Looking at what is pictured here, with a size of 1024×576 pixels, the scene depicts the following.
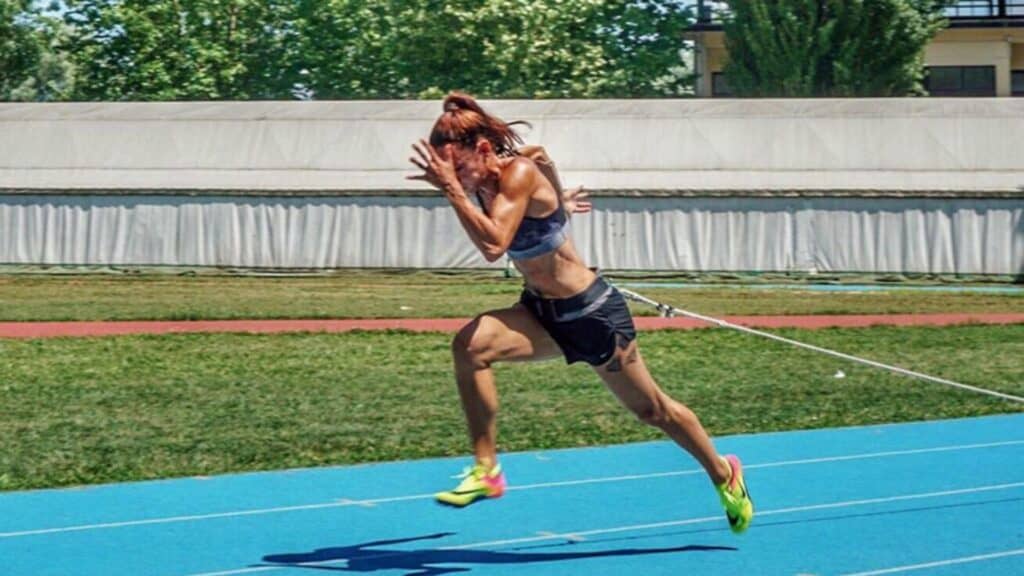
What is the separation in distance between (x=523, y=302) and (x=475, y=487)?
2.70 ft

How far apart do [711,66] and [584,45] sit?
4.35m

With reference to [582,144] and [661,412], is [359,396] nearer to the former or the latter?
[661,412]

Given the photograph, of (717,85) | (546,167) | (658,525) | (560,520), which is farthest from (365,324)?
(717,85)

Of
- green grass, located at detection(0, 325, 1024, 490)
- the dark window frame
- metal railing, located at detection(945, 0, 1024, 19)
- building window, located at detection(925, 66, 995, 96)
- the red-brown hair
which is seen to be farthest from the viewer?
the dark window frame

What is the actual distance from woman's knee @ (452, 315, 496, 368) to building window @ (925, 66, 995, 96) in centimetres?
5079

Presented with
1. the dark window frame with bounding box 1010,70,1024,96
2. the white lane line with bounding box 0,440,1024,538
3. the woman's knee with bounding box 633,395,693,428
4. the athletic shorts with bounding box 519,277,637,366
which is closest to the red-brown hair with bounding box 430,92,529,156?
the athletic shorts with bounding box 519,277,637,366

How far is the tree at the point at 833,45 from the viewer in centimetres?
5100

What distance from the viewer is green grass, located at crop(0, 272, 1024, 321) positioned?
2403 cm

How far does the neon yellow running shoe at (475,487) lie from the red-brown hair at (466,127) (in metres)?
1.35

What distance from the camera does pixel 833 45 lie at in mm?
51250

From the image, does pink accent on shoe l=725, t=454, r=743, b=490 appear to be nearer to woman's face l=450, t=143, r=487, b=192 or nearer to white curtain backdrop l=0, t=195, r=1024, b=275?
woman's face l=450, t=143, r=487, b=192

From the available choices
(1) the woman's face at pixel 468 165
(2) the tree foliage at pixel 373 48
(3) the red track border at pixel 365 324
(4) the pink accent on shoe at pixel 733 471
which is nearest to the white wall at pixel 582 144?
(3) the red track border at pixel 365 324

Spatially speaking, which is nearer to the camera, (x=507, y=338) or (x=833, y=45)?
(x=507, y=338)

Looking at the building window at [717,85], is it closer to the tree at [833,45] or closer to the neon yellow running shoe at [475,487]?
the tree at [833,45]
